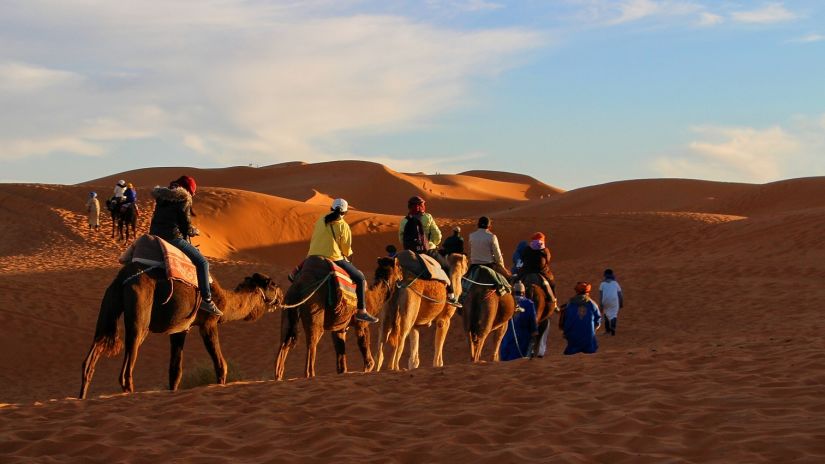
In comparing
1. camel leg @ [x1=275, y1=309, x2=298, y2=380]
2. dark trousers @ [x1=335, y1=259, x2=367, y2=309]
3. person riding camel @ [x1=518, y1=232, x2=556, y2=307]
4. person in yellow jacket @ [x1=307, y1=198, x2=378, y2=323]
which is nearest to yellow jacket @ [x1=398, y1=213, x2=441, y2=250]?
person riding camel @ [x1=518, y1=232, x2=556, y2=307]

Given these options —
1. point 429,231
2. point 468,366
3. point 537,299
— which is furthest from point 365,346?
Result: point 537,299

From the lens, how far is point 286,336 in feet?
→ 43.4

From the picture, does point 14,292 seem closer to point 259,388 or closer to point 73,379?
point 73,379

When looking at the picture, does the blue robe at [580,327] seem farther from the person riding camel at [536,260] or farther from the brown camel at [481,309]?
the brown camel at [481,309]

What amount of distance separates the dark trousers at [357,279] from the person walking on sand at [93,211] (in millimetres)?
25680

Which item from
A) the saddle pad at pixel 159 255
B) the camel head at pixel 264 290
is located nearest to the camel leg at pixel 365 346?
the camel head at pixel 264 290

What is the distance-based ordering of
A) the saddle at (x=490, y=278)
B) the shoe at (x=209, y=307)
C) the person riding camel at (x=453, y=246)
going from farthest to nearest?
the person riding camel at (x=453, y=246)
the saddle at (x=490, y=278)
the shoe at (x=209, y=307)

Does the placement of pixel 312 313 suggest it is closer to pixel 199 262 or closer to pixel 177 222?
pixel 199 262

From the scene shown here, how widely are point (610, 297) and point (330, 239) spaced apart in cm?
1133

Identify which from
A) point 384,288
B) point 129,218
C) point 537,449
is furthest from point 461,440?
point 129,218

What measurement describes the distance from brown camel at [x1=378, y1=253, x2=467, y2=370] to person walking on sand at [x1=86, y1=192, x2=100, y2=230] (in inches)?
960

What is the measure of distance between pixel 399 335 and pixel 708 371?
4.86m

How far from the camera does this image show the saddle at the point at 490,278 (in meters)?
15.4

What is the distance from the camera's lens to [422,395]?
10305 millimetres
